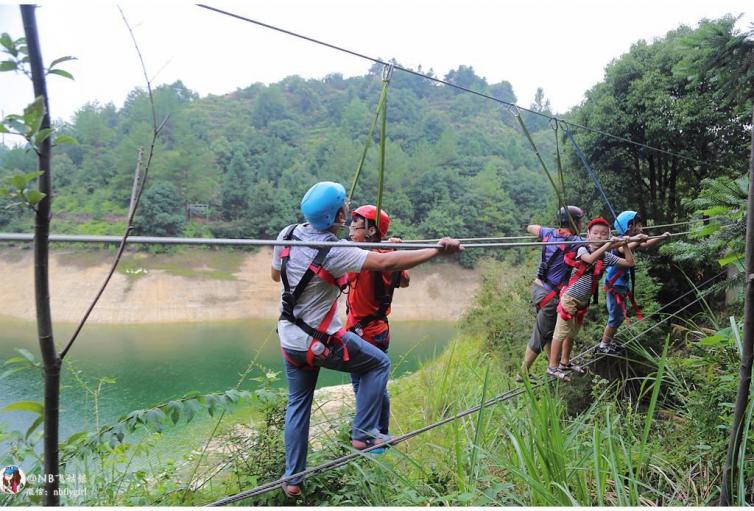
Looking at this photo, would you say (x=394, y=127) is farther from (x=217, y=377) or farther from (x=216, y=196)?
(x=217, y=377)

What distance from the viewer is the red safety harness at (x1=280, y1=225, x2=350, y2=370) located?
1.66 m

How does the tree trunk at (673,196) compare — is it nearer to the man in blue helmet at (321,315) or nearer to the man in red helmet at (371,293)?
the man in red helmet at (371,293)

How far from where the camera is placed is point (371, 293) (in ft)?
7.36

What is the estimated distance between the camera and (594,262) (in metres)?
2.86

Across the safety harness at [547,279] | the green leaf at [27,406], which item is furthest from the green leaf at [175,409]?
the safety harness at [547,279]

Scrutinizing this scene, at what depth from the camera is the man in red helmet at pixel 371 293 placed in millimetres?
2188

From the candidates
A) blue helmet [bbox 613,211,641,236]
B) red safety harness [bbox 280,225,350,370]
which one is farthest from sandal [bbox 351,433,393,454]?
blue helmet [bbox 613,211,641,236]

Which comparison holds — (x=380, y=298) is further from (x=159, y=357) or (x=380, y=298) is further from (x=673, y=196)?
(x=159, y=357)

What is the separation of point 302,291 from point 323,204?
300 millimetres

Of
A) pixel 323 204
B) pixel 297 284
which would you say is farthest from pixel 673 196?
pixel 297 284

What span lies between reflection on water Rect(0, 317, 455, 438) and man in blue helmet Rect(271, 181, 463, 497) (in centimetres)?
588

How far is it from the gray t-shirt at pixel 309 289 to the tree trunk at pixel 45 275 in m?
1.03

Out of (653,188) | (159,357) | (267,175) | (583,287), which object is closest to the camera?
(583,287)

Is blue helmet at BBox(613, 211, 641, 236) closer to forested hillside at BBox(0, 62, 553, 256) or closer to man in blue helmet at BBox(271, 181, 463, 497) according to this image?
man in blue helmet at BBox(271, 181, 463, 497)
